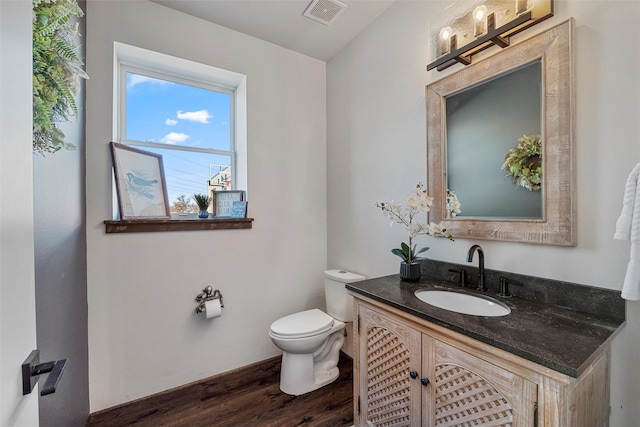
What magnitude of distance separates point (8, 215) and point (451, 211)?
1.67m

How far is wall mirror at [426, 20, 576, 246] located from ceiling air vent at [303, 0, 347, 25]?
90 centimetres

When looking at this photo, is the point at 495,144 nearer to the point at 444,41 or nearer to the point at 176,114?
the point at 444,41

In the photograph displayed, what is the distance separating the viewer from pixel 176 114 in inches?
87.0

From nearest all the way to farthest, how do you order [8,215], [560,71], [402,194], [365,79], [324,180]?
[8,215] < [560,71] < [402,194] < [365,79] < [324,180]

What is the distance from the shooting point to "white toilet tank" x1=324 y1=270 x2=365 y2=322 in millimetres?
2121

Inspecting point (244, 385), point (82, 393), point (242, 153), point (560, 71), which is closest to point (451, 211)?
point (560, 71)

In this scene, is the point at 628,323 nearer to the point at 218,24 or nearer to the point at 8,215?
the point at 8,215

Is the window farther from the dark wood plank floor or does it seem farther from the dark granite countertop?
the dark granite countertop

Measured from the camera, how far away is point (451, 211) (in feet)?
5.09

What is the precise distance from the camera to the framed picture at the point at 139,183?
1783mm

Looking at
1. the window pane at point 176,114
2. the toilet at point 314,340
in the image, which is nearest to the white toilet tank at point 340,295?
the toilet at point 314,340

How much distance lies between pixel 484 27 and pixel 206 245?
2137 millimetres

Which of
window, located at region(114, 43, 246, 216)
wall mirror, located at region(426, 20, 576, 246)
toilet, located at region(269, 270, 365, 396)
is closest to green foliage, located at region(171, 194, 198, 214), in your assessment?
window, located at region(114, 43, 246, 216)

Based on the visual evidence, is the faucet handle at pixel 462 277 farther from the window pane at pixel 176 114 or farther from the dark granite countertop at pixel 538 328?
the window pane at pixel 176 114
